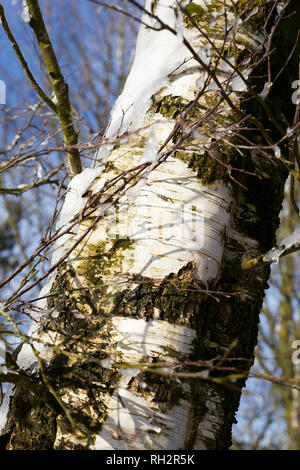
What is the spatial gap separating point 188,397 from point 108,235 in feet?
1.83

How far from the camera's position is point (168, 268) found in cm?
131

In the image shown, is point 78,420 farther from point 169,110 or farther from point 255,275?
point 169,110

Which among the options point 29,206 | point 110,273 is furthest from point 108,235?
point 29,206

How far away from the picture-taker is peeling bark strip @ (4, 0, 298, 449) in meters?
1.17

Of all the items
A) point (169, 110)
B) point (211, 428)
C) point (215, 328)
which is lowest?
point (211, 428)

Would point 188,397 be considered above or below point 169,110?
below

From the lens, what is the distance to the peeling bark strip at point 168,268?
1.17m
